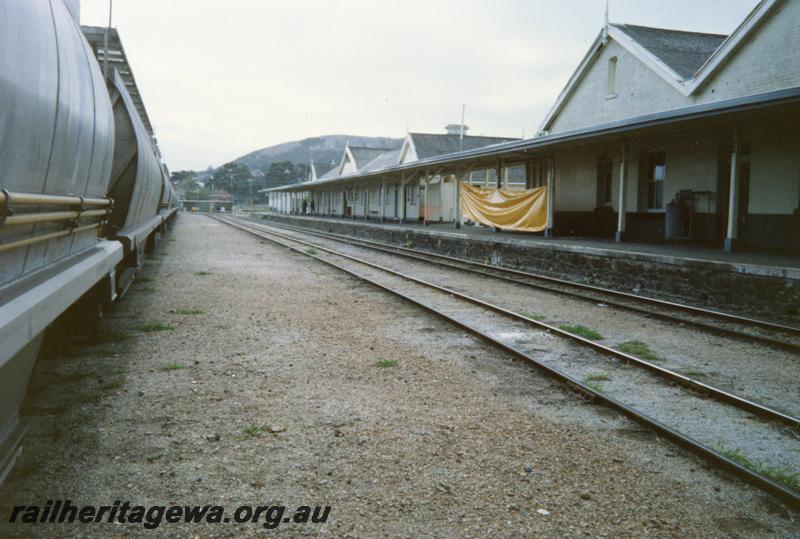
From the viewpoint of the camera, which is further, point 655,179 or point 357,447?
point 655,179

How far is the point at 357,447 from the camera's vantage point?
3.84m

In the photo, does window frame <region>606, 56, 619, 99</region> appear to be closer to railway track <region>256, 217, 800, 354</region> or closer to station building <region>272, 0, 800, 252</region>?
station building <region>272, 0, 800, 252</region>

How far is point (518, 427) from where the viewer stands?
423cm

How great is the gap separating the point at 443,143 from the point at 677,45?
74.0 ft

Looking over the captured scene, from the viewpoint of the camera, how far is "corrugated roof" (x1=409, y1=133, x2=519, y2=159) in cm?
4150

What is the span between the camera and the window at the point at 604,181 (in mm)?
18902

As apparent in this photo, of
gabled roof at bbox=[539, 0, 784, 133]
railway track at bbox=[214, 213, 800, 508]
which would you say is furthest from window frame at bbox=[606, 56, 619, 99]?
railway track at bbox=[214, 213, 800, 508]

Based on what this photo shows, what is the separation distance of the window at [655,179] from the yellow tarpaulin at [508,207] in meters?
3.04

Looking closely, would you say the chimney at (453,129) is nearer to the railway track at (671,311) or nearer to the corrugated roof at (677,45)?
the corrugated roof at (677,45)

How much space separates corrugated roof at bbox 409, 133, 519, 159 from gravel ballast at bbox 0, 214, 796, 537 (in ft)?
118

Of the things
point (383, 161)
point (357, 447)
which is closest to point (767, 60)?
point (357, 447)

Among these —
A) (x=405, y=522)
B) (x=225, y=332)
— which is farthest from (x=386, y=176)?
(x=405, y=522)

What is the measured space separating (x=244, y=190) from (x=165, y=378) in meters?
132

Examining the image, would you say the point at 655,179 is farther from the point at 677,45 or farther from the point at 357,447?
the point at 357,447
